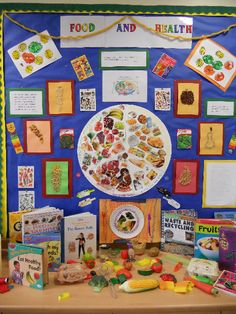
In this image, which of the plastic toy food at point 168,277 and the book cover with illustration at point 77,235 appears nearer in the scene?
the plastic toy food at point 168,277

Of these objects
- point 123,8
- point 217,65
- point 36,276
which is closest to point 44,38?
point 123,8

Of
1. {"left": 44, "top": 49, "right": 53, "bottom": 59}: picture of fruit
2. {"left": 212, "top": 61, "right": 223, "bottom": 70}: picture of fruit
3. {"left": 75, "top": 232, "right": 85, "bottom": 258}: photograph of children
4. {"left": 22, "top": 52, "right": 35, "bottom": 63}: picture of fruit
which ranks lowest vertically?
{"left": 75, "top": 232, "right": 85, "bottom": 258}: photograph of children

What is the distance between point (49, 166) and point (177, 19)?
955 millimetres

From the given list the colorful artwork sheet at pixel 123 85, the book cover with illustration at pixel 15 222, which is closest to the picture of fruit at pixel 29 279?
the book cover with illustration at pixel 15 222

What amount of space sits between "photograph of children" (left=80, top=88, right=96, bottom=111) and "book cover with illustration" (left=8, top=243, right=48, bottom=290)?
2.31 ft

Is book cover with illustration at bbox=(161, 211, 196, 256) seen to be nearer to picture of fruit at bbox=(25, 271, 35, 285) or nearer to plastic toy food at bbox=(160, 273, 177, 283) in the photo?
plastic toy food at bbox=(160, 273, 177, 283)

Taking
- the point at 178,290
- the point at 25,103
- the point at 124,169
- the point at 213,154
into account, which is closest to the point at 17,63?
the point at 25,103

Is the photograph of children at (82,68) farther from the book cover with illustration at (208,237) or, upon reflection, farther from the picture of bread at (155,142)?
the book cover with illustration at (208,237)

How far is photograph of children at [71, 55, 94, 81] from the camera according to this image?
65.9 inches

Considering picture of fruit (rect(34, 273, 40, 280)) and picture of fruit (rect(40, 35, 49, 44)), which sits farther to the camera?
picture of fruit (rect(40, 35, 49, 44))

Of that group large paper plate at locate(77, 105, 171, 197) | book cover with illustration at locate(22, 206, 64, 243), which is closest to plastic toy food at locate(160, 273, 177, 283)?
large paper plate at locate(77, 105, 171, 197)

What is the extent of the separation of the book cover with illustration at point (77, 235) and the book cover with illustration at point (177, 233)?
0.36 metres

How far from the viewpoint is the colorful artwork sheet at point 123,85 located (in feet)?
5.55

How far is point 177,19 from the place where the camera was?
5.49 ft
